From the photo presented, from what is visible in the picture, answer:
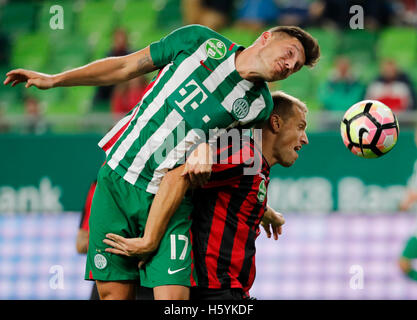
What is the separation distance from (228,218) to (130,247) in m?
0.58

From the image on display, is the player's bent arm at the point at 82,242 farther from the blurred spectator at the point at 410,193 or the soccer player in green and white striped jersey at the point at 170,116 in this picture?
the blurred spectator at the point at 410,193

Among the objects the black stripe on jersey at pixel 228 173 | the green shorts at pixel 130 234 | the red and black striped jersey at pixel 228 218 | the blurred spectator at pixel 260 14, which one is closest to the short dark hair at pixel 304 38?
the red and black striped jersey at pixel 228 218

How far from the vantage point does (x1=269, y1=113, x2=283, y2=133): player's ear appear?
13.9 ft

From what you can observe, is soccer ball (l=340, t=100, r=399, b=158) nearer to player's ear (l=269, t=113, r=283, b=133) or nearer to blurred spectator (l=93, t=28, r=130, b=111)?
player's ear (l=269, t=113, r=283, b=133)

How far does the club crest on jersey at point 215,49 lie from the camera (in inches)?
157

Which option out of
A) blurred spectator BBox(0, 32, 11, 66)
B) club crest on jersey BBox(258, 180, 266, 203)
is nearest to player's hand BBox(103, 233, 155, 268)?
club crest on jersey BBox(258, 180, 266, 203)

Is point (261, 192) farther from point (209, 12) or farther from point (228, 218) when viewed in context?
point (209, 12)

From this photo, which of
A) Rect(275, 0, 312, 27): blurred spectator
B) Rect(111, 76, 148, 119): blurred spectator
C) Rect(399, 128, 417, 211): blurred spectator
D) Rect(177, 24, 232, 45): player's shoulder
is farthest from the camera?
Rect(275, 0, 312, 27): blurred spectator

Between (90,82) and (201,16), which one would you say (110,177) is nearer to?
(90,82)

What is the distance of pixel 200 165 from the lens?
3693 millimetres

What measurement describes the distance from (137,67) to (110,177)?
644mm

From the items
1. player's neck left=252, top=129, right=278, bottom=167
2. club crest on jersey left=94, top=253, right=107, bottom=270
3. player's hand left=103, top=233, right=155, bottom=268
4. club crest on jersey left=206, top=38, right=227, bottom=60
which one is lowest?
club crest on jersey left=94, top=253, right=107, bottom=270

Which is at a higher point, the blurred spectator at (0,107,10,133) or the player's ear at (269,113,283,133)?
the blurred spectator at (0,107,10,133)

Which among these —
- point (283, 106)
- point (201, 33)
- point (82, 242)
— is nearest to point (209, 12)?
point (82, 242)
